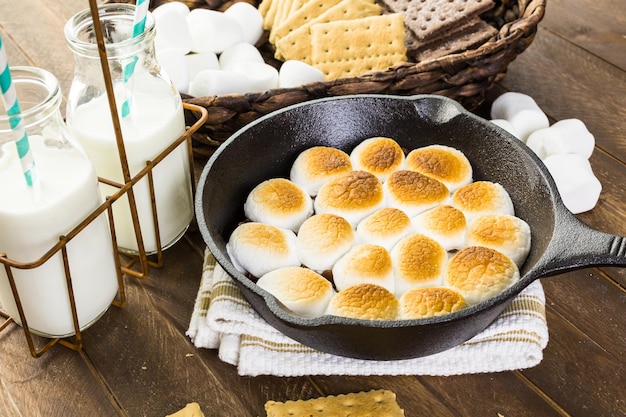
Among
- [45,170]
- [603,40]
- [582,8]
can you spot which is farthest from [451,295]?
[582,8]

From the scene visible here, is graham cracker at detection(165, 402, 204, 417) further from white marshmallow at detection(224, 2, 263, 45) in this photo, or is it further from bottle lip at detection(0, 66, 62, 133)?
white marshmallow at detection(224, 2, 263, 45)

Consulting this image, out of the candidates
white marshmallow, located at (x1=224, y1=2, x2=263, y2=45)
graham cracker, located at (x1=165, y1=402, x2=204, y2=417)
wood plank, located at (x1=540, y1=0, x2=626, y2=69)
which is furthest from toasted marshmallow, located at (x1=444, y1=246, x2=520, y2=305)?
wood plank, located at (x1=540, y1=0, x2=626, y2=69)

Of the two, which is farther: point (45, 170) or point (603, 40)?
point (603, 40)

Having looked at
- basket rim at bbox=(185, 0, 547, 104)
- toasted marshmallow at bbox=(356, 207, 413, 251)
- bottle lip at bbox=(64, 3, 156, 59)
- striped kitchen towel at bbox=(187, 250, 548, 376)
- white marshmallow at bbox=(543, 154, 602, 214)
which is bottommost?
striped kitchen towel at bbox=(187, 250, 548, 376)

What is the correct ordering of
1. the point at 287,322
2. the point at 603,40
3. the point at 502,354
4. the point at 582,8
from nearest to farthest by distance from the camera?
the point at 287,322
the point at 502,354
the point at 603,40
the point at 582,8

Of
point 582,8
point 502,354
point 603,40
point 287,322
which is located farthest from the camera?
point 582,8

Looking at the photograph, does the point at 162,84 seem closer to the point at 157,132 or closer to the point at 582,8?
the point at 157,132

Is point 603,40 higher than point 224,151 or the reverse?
the reverse
